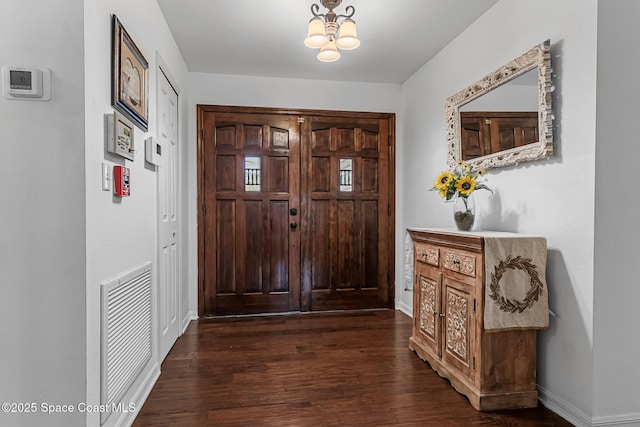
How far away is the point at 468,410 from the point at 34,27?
2.73 meters

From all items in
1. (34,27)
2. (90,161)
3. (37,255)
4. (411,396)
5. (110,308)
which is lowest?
(411,396)

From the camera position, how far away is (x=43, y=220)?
1.41 m

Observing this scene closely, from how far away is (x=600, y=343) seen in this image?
1786 mm

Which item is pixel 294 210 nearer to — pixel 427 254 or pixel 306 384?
pixel 427 254

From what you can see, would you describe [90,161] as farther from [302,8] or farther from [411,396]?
[411,396]

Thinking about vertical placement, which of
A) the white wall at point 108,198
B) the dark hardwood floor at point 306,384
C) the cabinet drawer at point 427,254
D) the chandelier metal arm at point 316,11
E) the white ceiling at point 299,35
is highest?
the white ceiling at point 299,35

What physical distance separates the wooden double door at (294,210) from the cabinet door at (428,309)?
1299mm

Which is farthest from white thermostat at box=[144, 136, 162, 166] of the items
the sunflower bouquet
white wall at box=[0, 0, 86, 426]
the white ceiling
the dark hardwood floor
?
the sunflower bouquet

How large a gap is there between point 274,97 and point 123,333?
286cm

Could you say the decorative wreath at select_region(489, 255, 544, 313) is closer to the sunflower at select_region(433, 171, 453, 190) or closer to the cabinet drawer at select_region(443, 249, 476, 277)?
the cabinet drawer at select_region(443, 249, 476, 277)

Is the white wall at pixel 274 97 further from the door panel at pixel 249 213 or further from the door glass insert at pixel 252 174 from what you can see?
the door glass insert at pixel 252 174

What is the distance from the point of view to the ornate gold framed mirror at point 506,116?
80.4 inches

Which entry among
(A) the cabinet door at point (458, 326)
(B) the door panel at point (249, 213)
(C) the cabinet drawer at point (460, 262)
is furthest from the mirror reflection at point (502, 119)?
(B) the door panel at point (249, 213)

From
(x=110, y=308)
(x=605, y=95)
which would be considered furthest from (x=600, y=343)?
(x=110, y=308)
